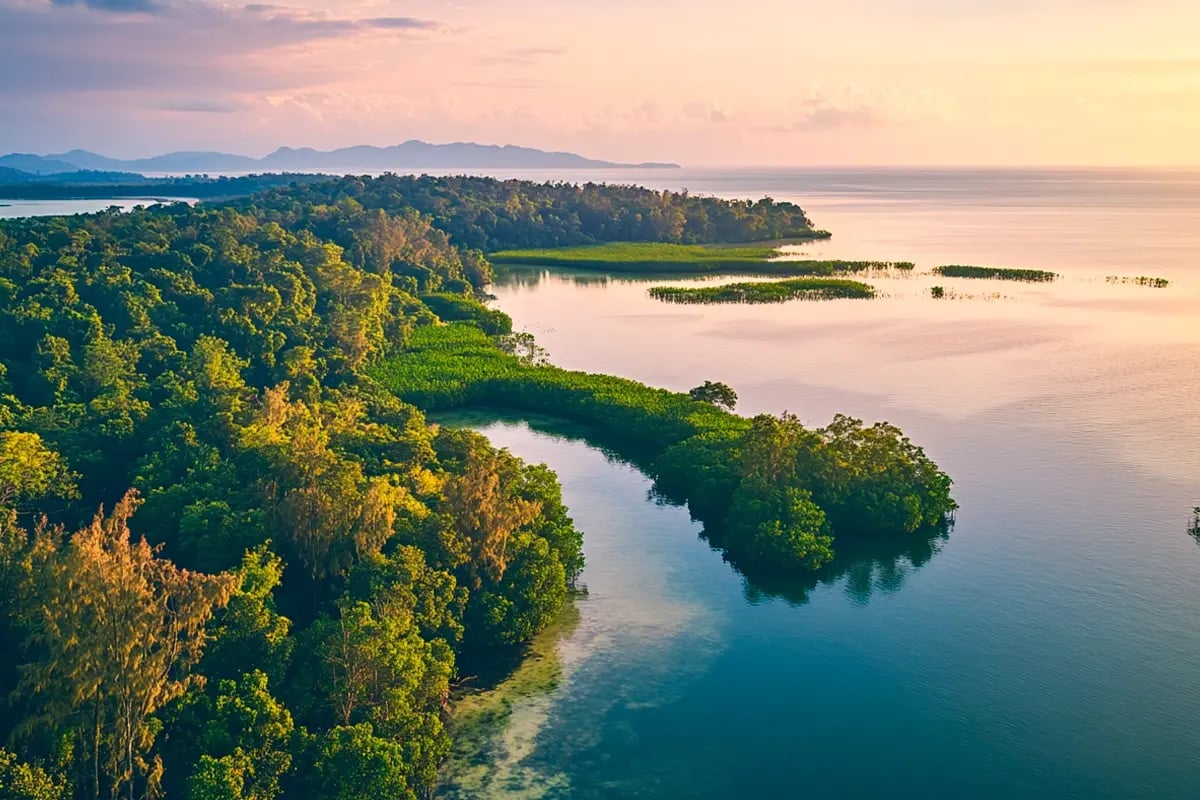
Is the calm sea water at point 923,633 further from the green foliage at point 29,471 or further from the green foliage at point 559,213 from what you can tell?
the green foliage at point 559,213

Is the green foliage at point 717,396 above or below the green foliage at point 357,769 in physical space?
above

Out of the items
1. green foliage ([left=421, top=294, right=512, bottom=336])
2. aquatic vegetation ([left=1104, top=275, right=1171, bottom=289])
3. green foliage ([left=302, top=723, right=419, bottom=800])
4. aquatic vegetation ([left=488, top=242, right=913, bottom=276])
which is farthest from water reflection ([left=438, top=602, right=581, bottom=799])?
aquatic vegetation ([left=1104, top=275, right=1171, bottom=289])

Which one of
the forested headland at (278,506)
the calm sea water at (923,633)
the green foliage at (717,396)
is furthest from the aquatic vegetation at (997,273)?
the green foliage at (717,396)

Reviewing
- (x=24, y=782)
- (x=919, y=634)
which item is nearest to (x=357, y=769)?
(x=24, y=782)

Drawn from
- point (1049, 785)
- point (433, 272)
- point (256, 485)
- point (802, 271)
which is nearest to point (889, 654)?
point (1049, 785)

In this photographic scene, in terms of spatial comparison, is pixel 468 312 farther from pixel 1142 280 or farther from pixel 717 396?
Result: pixel 1142 280

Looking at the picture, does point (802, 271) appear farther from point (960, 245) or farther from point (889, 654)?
point (889, 654)
